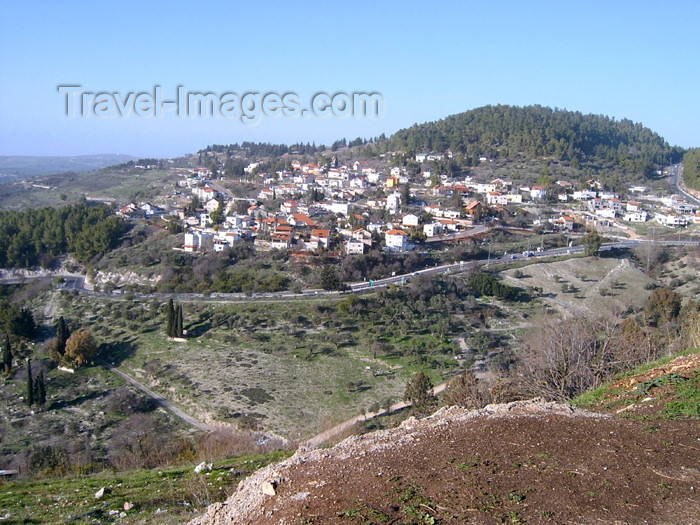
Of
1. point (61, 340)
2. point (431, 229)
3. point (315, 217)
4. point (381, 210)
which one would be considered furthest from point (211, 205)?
point (61, 340)

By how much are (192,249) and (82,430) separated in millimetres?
16220

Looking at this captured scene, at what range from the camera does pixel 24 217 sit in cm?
3234

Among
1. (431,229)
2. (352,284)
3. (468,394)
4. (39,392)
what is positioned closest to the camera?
(468,394)

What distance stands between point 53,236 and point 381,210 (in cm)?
1880

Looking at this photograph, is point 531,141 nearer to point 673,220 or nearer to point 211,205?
point 673,220

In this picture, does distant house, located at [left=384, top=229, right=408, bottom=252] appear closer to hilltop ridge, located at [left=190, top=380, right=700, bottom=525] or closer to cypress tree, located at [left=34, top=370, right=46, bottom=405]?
cypress tree, located at [left=34, top=370, right=46, bottom=405]

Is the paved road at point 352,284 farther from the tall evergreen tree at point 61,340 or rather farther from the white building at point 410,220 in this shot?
the white building at point 410,220

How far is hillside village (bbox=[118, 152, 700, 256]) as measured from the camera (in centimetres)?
2792

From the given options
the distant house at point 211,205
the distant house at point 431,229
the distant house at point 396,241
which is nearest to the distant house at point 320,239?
the distant house at point 396,241

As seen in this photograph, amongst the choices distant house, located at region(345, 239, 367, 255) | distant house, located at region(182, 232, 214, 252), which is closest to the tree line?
distant house, located at region(182, 232, 214, 252)

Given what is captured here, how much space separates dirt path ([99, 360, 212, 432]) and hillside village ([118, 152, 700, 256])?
36.1 ft

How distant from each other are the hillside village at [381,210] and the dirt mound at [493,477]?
2071 centimetres

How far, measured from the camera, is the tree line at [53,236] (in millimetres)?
29531

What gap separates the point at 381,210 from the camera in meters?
35.1
